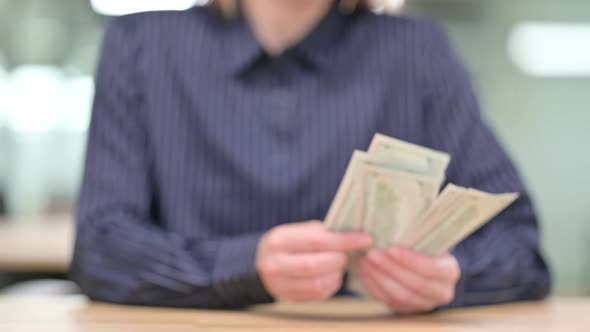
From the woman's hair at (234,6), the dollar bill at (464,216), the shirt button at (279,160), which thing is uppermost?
the woman's hair at (234,6)

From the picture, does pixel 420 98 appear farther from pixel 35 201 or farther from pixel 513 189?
pixel 35 201

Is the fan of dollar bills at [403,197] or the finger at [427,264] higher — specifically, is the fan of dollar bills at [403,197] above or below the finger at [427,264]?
above

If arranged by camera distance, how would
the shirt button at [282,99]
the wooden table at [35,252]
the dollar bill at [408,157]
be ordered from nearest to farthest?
the dollar bill at [408,157] → the shirt button at [282,99] → the wooden table at [35,252]

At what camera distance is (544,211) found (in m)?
6.21

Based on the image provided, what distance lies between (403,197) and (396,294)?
166 mm

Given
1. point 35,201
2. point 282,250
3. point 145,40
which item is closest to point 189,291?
point 282,250

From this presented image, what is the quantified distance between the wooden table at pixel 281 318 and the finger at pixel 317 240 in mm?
106

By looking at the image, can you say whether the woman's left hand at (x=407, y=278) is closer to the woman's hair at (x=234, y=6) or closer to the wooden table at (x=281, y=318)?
the wooden table at (x=281, y=318)

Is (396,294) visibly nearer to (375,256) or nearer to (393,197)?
(375,256)

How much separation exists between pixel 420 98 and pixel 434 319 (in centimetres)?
47

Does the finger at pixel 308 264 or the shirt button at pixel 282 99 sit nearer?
the finger at pixel 308 264

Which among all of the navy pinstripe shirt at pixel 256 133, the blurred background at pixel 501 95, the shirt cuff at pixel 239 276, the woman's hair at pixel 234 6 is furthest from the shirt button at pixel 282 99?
the blurred background at pixel 501 95

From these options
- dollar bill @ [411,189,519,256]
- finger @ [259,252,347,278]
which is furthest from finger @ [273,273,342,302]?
dollar bill @ [411,189,519,256]

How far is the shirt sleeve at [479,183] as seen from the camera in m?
1.35
